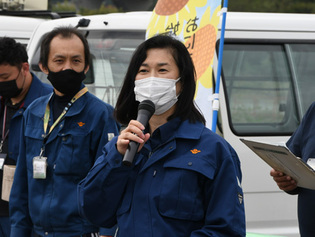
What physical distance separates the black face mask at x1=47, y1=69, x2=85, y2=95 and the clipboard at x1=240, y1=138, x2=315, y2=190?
1.31 m

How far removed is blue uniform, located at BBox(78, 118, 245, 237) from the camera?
2496mm

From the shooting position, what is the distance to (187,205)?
249 centimetres

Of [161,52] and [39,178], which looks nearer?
[161,52]

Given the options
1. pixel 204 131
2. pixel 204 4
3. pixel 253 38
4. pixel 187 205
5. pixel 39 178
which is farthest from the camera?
pixel 253 38

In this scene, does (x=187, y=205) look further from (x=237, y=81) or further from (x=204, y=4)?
(x=237, y=81)

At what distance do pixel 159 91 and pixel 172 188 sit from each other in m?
0.42

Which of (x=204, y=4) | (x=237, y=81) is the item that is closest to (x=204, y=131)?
(x=204, y=4)

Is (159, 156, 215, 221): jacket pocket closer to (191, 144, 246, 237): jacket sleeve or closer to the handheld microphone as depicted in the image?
(191, 144, 246, 237): jacket sleeve

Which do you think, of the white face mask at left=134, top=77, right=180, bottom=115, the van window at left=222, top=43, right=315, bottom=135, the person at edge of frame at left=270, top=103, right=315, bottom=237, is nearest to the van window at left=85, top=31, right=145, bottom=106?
the van window at left=222, top=43, right=315, bottom=135

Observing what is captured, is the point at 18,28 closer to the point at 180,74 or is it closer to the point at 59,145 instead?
the point at 59,145

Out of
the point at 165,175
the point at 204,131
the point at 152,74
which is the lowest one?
the point at 165,175

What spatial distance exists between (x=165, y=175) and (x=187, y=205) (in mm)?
153

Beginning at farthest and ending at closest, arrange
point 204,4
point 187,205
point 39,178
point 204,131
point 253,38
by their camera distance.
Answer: point 253,38, point 204,4, point 39,178, point 204,131, point 187,205

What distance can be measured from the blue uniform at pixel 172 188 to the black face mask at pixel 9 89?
1.92 meters
